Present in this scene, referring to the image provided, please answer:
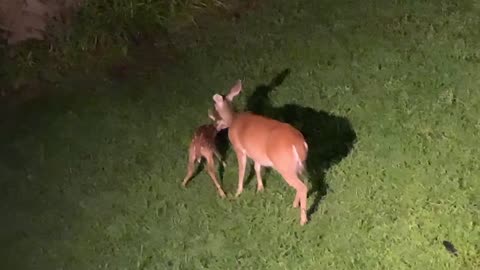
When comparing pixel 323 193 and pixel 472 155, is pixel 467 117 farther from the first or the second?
pixel 323 193

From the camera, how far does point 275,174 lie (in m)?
2.03

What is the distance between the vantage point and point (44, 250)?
1.97 m

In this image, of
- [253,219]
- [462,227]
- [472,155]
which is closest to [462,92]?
[472,155]

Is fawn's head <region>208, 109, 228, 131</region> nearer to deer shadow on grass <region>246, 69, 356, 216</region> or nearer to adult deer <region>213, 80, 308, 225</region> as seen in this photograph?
adult deer <region>213, 80, 308, 225</region>

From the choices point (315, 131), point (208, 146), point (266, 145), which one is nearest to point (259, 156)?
point (266, 145)

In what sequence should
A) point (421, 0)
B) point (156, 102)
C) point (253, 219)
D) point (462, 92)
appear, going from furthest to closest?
point (421, 0) < point (156, 102) < point (462, 92) < point (253, 219)

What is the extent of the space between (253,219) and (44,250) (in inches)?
18.3

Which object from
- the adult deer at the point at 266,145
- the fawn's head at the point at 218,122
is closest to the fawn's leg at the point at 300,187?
the adult deer at the point at 266,145

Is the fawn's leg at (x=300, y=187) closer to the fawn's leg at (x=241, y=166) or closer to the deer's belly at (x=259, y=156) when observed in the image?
the deer's belly at (x=259, y=156)

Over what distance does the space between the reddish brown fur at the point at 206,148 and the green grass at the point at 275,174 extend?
0.05 meters

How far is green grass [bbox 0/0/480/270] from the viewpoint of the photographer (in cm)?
185

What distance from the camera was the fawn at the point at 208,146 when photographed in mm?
1977

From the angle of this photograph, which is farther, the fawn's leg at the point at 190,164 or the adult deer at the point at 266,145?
the fawn's leg at the point at 190,164

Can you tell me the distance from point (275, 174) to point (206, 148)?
6.9 inches
